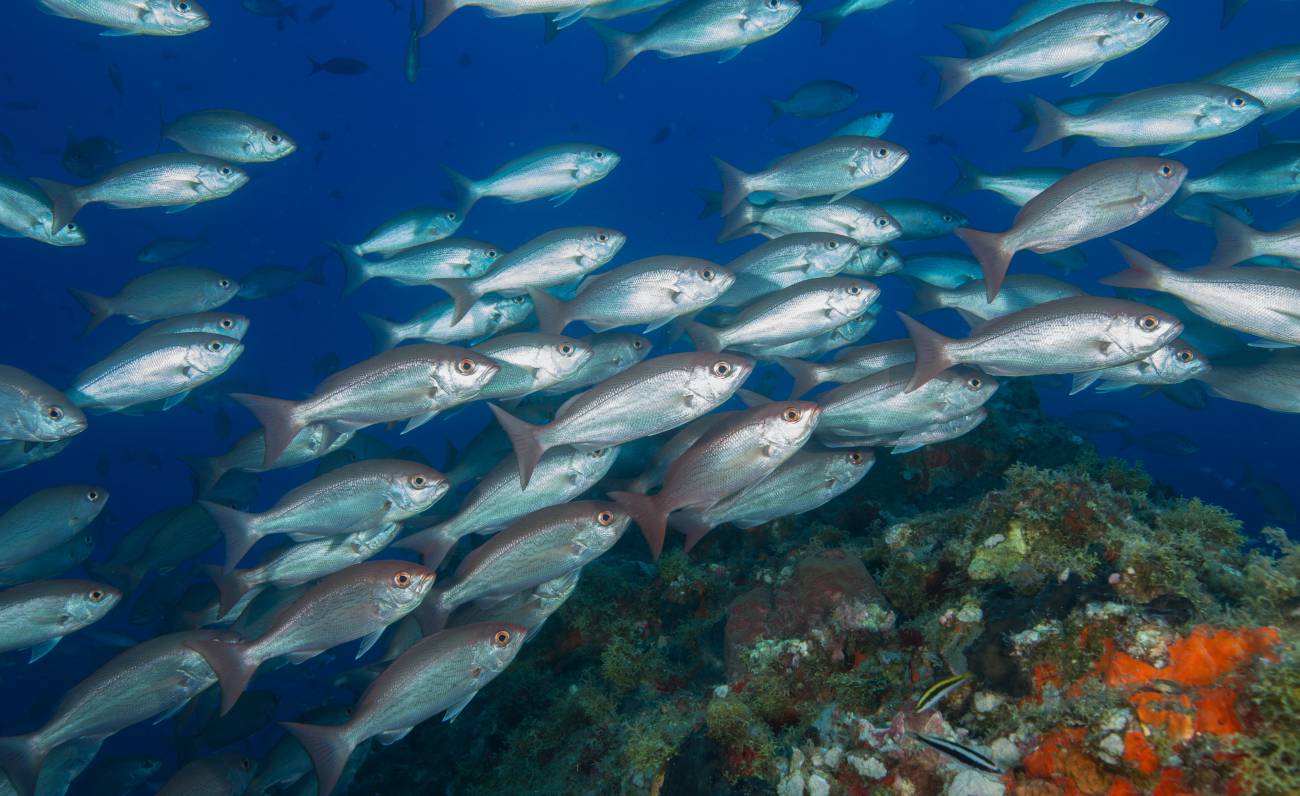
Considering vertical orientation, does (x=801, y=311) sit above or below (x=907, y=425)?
above

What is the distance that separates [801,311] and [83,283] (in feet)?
229

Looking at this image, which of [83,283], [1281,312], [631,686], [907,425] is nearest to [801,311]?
[907,425]

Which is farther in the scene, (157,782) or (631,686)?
(157,782)

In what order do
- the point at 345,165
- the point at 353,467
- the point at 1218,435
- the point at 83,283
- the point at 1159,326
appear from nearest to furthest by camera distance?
the point at 1159,326 < the point at 353,467 < the point at 1218,435 < the point at 83,283 < the point at 345,165

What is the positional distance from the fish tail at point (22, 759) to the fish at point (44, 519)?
1.71m

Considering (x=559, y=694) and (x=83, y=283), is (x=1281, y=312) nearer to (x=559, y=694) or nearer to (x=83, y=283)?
(x=559, y=694)

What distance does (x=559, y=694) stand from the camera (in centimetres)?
564

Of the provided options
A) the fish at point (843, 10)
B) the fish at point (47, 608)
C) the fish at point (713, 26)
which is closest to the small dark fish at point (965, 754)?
the fish at point (47, 608)

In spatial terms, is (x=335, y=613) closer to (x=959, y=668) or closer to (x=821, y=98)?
(x=959, y=668)

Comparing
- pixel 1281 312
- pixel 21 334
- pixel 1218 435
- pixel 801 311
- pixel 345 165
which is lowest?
pixel 1218 435

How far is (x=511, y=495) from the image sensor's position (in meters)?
4.82

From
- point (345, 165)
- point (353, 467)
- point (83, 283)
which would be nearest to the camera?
point (353, 467)

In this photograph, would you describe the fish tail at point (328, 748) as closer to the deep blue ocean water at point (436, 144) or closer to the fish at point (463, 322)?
the fish at point (463, 322)

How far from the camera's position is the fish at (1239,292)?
3.95 metres
